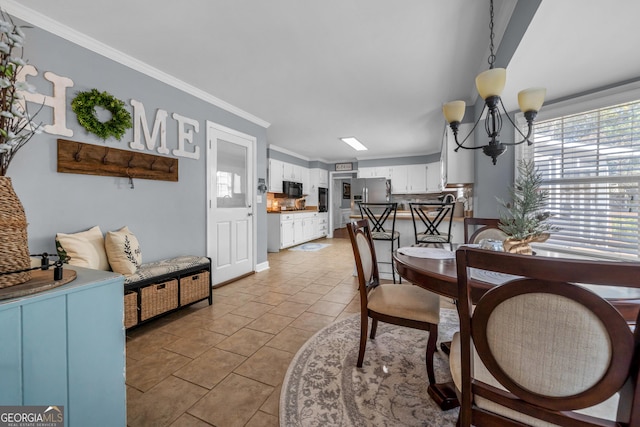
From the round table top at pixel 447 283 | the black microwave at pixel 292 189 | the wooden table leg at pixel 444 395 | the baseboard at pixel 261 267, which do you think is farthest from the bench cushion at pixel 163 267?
the black microwave at pixel 292 189

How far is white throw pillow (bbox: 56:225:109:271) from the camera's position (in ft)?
6.41

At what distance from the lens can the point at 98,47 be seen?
229cm

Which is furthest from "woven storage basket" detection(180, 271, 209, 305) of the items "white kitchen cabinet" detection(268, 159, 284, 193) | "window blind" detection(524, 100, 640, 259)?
"white kitchen cabinet" detection(268, 159, 284, 193)

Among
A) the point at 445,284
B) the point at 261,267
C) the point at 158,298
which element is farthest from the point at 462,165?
the point at 158,298

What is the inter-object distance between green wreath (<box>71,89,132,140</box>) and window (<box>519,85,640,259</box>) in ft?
12.1

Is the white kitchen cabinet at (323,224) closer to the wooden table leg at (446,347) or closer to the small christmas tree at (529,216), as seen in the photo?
the wooden table leg at (446,347)

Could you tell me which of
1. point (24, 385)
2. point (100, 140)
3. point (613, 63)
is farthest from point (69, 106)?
point (613, 63)

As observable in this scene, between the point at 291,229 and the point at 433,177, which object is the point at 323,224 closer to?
the point at 291,229

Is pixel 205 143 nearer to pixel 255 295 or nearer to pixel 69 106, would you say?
pixel 69 106

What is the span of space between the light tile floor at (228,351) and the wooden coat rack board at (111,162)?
1444 millimetres

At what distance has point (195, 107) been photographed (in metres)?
3.21

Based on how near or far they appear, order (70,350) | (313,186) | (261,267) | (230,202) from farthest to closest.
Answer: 1. (313,186)
2. (261,267)
3. (230,202)
4. (70,350)

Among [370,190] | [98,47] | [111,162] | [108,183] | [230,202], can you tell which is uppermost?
[98,47]

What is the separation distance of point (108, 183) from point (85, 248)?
0.65 m
